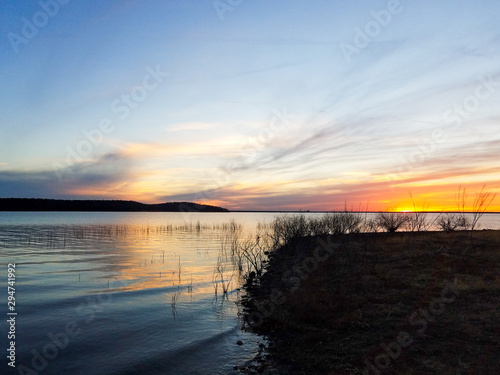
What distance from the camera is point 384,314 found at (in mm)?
11508

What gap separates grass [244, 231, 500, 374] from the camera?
8.51 meters

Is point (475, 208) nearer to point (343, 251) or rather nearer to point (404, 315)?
point (343, 251)

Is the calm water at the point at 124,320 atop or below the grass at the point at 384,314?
below

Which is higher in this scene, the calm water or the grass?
the grass

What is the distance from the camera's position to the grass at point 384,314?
335 inches

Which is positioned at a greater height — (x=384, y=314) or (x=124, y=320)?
(x=384, y=314)

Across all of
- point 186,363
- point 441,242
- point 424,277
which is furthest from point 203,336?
point 441,242

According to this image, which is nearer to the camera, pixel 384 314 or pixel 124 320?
pixel 384 314

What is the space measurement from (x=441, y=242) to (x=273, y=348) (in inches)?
795

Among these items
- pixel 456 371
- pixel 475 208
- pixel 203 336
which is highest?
pixel 475 208

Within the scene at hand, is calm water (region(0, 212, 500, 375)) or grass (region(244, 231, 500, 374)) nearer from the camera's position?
grass (region(244, 231, 500, 374))

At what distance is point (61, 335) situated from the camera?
1170cm

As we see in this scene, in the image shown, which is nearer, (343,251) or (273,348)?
(273,348)

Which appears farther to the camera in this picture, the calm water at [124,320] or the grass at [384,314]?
the calm water at [124,320]
